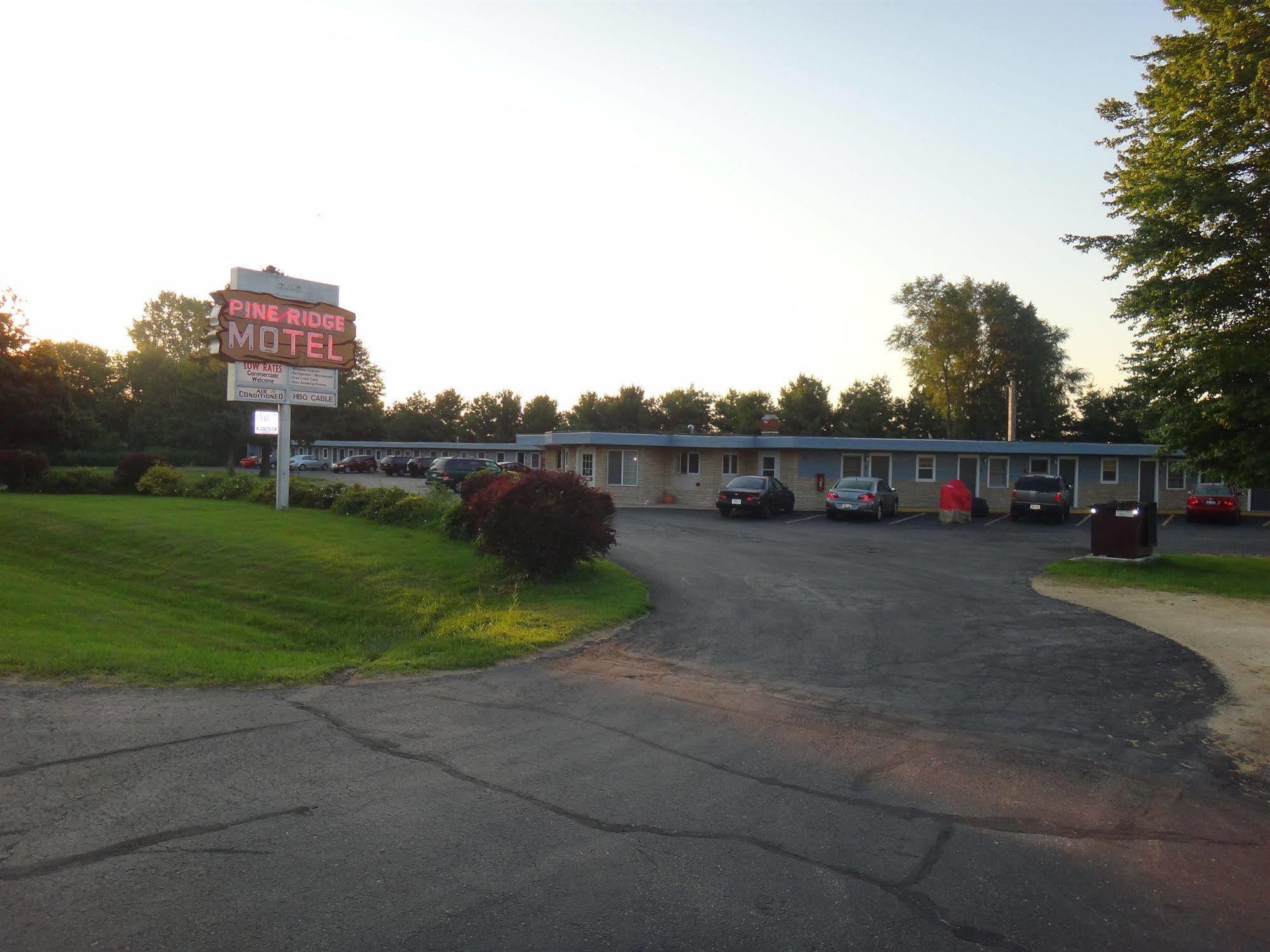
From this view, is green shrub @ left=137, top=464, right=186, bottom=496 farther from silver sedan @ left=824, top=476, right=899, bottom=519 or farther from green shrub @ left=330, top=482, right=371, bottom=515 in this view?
silver sedan @ left=824, top=476, right=899, bottom=519

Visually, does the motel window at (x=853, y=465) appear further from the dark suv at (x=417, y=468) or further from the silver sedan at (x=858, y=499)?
the dark suv at (x=417, y=468)

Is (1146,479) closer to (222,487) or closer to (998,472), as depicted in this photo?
(998,472)

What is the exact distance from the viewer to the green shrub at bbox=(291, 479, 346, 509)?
26094 millimetres

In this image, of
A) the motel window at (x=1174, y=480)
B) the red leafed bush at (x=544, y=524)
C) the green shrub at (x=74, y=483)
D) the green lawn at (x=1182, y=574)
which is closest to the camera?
the red leafed bush at (x=544, y=524)

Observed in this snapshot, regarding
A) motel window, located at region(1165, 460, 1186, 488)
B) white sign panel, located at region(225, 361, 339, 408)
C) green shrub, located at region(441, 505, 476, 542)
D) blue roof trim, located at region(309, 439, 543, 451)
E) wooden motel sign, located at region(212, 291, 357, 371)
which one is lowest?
green shrub, located at region(441, 505, 476, 542)

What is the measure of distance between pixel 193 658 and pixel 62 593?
6.80m

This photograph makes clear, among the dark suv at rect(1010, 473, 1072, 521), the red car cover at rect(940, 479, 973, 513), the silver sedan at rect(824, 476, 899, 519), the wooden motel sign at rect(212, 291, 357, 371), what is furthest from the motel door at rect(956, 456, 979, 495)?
the wooden motel sign at rect(212, 291, 357, 371)

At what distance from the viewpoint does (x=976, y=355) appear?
6372cm

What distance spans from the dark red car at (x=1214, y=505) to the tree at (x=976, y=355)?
1171 inches

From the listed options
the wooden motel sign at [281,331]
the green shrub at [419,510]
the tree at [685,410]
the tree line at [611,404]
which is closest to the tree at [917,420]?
the tree line at [611,404]

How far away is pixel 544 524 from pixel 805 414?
5923 centimetres

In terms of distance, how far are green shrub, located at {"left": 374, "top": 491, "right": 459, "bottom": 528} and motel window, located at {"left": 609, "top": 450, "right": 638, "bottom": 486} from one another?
16870mm

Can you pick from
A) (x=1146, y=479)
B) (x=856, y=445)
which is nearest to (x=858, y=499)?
(x=856, y=445)

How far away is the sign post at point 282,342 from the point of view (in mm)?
25188
